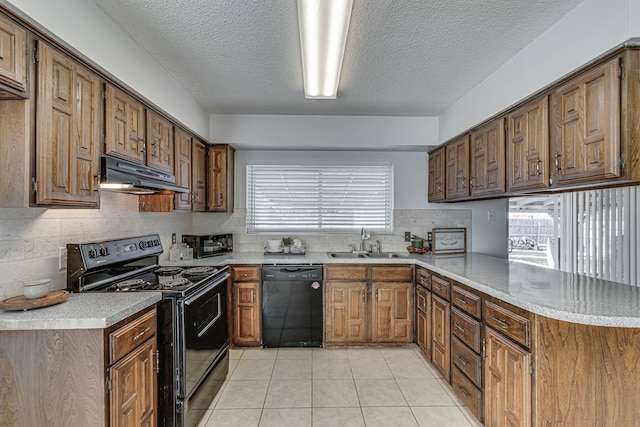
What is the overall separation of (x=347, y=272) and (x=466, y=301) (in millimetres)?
1316

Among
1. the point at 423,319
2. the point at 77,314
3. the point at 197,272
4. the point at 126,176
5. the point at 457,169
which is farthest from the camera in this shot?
the point at 457,169

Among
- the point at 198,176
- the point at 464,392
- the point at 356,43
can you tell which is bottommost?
the point at 464,392

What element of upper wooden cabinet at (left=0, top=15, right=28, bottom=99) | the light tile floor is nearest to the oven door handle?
the light tile floor

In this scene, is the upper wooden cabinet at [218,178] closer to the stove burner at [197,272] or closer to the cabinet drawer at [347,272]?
the stove burner at [197,272]

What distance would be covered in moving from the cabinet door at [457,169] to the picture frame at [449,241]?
468 mm

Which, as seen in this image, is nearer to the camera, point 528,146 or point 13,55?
point 13,55

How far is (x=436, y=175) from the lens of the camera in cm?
382

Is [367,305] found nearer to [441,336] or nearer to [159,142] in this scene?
[441,336]

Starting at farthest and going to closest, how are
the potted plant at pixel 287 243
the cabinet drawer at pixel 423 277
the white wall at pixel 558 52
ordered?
1. the potted plant at pixel 287 243
2. the cabinet drawer at pixel 423 277
3. the white wall at pixel 558 52

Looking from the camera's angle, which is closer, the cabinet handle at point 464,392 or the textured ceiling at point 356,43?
the textured ceiling at point 356,43

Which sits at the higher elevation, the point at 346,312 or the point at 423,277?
the point at 423,277

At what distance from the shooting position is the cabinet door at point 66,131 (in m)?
1.47

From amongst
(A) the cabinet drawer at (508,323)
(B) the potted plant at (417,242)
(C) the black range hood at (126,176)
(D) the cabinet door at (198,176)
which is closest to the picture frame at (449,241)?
(B) the potted plant at (417,242)

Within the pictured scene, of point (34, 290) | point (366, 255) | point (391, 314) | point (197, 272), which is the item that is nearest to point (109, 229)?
point (197, 272)
